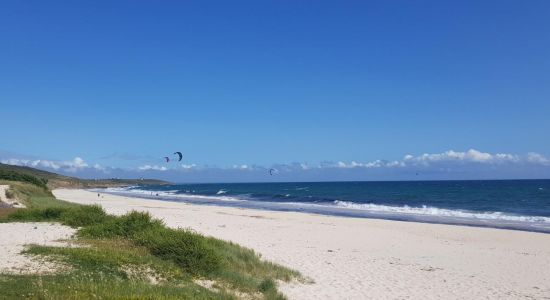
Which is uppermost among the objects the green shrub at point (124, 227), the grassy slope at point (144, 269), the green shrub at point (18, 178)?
the green shrub at point (18, 178)

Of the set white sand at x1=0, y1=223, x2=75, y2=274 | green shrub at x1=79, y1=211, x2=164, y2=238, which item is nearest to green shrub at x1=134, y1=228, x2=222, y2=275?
green shrub at x1=79, y1=211, x2=164, y2=238

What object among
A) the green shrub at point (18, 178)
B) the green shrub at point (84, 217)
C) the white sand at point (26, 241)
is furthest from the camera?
the green shrub at point (18, 178)

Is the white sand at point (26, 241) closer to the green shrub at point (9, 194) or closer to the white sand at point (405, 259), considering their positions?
the white sand at point (405, 259)

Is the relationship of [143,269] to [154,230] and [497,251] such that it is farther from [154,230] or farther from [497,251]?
[497,251]

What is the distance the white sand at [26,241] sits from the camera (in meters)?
9.95

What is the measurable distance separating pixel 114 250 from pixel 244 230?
13678 mm

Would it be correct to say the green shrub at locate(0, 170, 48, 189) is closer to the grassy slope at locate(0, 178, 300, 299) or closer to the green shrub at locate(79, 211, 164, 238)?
the green shrub at locate(79, 211, 164, 238)

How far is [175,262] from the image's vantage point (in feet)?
37.9

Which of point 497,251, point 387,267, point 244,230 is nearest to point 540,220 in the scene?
point 497,251

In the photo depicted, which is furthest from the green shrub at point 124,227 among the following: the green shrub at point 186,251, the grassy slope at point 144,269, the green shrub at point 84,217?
the green shrub at point 84,217

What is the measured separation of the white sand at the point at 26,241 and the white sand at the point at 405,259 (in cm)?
552

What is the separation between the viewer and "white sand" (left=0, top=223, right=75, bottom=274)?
9948 mm

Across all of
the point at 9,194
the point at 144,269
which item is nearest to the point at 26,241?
the point at 144,269

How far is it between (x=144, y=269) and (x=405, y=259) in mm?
10573
